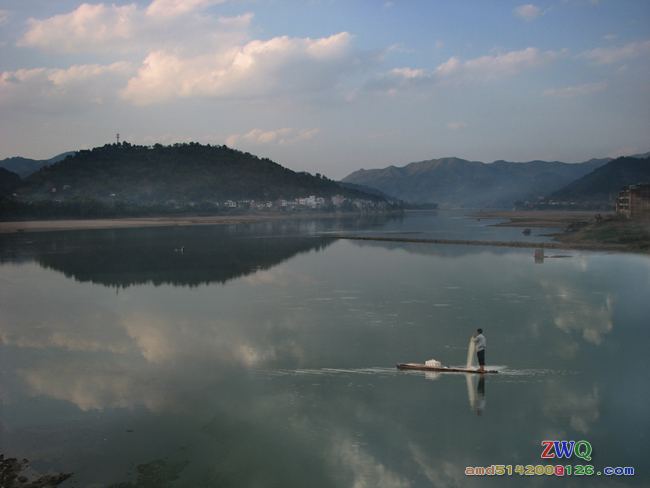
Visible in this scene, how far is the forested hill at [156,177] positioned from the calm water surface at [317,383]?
116 metres

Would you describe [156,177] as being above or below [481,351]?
above

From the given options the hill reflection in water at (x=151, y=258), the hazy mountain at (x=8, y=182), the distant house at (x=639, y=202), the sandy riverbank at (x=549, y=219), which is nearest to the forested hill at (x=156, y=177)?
the hazy mountain at (x=8, y=182)

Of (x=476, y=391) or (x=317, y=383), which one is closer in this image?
(x=476, y=391)

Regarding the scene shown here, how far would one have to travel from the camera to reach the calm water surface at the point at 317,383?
9180mm

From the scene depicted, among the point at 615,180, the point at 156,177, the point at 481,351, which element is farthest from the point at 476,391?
the point at 615,180

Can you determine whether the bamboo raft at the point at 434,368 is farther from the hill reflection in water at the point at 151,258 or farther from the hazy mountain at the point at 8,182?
the hazy mountain at the point at 8,182

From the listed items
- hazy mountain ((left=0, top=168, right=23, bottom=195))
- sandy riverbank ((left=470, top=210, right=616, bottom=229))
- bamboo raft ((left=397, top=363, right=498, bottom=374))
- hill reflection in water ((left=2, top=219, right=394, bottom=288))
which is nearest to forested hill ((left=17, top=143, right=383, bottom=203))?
hazy mountain ((left=0, top=168, right=23, bottom=195))

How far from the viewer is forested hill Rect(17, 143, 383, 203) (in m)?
138

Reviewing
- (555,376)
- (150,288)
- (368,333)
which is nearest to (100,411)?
(368,333)

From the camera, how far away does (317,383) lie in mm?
12789

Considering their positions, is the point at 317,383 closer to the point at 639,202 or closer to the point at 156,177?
the point at 639,202

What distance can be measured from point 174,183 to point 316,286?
144m

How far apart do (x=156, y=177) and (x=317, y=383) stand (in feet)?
532

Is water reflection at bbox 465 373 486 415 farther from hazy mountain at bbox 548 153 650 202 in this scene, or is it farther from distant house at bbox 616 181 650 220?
hazy mountain at bbox 548 153 650 202
